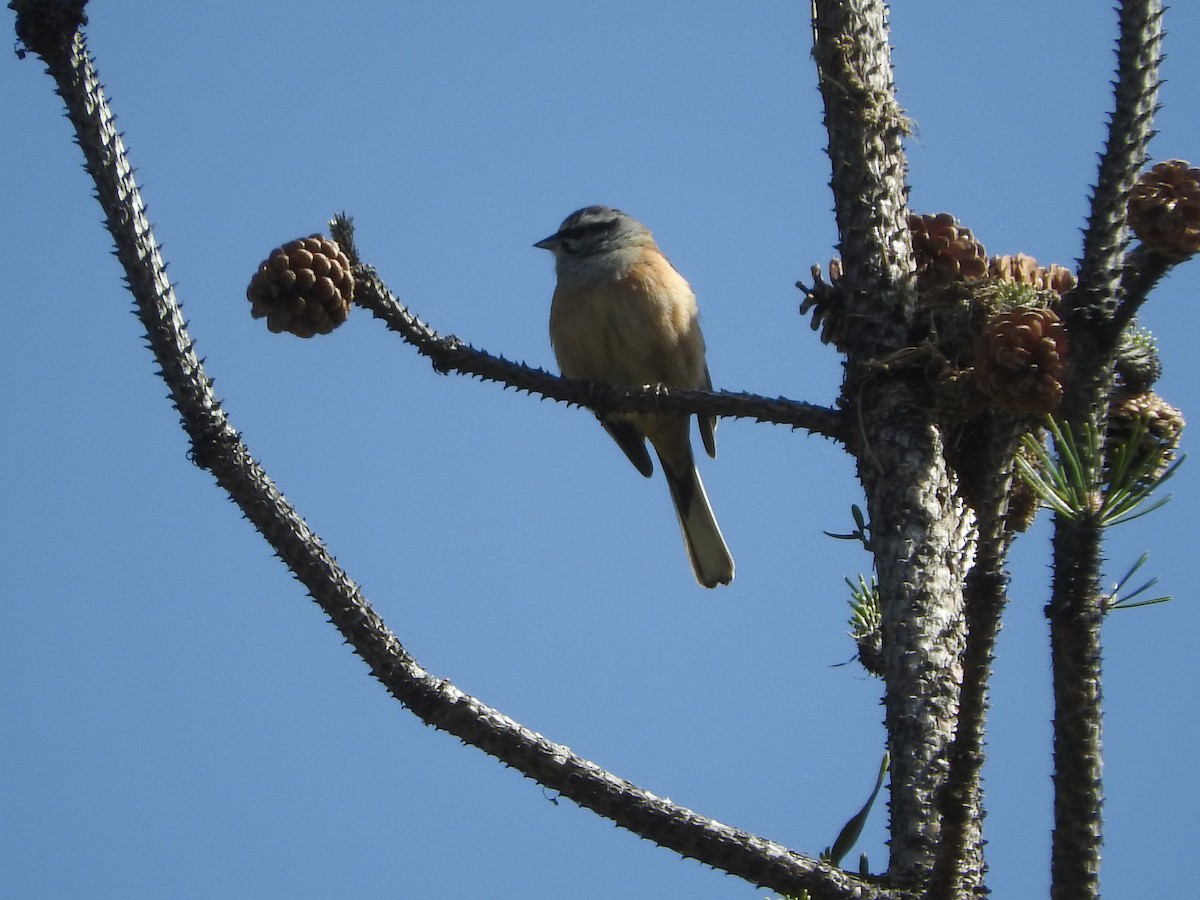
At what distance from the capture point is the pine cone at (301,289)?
10.8 feet

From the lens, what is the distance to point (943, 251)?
149 inches

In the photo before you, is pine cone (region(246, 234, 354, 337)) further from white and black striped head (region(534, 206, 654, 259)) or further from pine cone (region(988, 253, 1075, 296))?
white and black striped head (region(534, 206, 654, 259))

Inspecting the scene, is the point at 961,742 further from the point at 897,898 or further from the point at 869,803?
the point at 869,803

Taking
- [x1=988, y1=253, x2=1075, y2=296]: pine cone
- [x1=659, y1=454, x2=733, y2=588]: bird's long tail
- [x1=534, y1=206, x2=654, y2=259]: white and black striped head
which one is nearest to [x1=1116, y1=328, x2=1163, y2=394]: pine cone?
[x1=988, y1=253, x2=1075, y2=296]: pine cone

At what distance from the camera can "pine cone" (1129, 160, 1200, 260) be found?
244cm

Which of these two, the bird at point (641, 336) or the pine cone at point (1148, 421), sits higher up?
the bird at point (641, 336)

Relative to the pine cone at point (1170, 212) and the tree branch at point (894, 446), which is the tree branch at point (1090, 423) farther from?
the tree branch at point (894, 446)

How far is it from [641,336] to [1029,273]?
9.55 ft

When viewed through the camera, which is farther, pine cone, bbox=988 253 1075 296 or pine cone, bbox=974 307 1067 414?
pine cone, bbox=988 253 1075 296

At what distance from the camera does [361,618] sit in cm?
295

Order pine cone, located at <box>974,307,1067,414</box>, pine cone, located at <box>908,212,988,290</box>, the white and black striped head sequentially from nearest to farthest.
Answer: pine cone, located at <box>974,307,1067,414</box> → pine cone, located at <box>908,212,988,290</box> → the white and black striped head

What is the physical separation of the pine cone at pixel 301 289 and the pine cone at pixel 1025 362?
169cm

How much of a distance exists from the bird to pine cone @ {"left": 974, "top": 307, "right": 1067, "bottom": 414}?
3.38 m

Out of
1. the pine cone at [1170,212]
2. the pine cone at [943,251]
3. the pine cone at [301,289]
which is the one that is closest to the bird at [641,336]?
the pine cone at [943,251]
